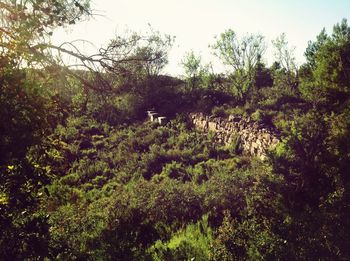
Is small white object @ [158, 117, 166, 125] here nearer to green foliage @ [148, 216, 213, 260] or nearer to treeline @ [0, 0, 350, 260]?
treeline @ [0, 0, 350, 260]

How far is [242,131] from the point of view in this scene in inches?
766

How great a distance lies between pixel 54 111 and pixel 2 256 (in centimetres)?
220

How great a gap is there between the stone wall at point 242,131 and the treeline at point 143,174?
72 centimetres

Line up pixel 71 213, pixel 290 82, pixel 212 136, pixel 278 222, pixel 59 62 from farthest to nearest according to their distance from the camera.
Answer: pixel 290 82 → pixel 212 136 → pixel 71 213 → pixel 278 222 → pixel 59 62

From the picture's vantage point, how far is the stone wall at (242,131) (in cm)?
1702

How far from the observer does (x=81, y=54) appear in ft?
20.8

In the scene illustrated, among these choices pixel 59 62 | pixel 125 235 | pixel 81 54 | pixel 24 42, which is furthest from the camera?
pixel 125 235

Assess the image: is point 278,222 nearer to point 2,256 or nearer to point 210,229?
point 210,229

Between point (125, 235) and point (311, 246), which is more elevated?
point (311, 246)

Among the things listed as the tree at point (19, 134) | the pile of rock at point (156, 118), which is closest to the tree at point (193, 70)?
the pile of rock at point (156, 118)

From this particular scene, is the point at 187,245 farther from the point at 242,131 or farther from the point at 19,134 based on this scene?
the point at 242,131

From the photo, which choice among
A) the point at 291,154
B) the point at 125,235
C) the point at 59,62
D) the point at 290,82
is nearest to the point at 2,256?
the point at 59,62

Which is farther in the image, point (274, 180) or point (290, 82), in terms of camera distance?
point (290, 82)

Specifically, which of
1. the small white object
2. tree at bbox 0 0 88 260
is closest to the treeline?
tree at bbox 0 0 88 260
